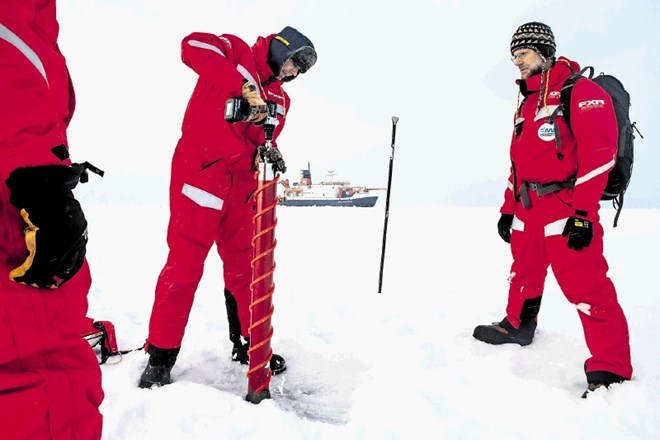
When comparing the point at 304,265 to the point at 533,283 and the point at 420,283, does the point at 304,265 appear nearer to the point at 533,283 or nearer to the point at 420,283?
A: the point at 420,283

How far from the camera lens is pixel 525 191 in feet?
10.4

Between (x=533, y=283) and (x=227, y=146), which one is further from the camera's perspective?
(x=533, y=283)

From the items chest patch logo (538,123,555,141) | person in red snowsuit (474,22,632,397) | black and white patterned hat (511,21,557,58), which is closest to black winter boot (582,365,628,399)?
person in red snowsuit (474,22,632,397)

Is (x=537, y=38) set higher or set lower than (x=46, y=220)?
higher

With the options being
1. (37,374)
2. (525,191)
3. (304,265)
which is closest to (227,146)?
(37,374)

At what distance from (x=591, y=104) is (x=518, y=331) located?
1.81 metres

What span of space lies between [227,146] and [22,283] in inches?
64.5

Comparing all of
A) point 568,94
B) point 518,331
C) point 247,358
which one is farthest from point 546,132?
point 247,358

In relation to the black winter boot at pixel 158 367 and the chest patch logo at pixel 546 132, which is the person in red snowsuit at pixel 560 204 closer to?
the chest patch logo at pixel 546 132

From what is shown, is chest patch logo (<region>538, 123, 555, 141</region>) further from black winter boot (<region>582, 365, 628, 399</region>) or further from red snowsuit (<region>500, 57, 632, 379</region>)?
black winter boot (<region>582, 365, 628, 399</region>)

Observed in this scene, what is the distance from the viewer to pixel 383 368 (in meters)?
2.83

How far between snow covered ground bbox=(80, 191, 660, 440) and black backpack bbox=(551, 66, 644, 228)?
3.99 feet

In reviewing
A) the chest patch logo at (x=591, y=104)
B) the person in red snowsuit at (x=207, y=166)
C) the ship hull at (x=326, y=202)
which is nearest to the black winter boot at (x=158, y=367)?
the person in red snowsuit at (x=207, y=166)

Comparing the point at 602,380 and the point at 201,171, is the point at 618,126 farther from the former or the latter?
the point at 201,171
